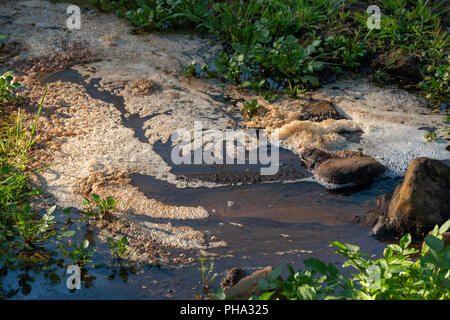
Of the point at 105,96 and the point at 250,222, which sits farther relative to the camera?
the point at 105,96

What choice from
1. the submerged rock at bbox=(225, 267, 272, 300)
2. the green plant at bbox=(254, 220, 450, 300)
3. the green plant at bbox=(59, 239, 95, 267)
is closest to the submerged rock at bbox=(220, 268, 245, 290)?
the submerged rock at bbox=(225, 267, 272, 300)

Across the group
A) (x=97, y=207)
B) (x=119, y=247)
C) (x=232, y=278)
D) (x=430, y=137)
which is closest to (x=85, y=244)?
(x=119, y=247)

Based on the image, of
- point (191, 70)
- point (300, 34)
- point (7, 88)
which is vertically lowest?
point (7, 88)

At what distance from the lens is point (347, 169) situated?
3.55m

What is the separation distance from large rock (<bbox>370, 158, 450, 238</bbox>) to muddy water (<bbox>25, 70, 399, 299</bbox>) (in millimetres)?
164

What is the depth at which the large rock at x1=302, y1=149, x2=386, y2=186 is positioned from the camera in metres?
3.55

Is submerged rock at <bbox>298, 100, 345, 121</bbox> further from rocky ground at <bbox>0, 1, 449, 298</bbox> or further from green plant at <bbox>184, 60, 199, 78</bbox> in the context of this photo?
green plant at <bbox>184, 60, 199, 78</bbox>

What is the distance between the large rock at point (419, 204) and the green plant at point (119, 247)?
1.59 meters

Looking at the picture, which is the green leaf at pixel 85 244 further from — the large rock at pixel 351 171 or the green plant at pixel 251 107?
the green plant at pixel 251 107

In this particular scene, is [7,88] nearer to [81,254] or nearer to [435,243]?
[81,254]

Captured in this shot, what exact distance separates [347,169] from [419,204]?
64cm

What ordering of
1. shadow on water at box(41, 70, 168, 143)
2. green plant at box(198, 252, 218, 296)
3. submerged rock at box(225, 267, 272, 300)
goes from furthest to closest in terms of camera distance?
shadow on water at box(41, 70, 168, 143), green plant at box(198, 252, 218, 296), submerged rock at box(225, 267, 272, 300)

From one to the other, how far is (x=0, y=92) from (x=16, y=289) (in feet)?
6.93

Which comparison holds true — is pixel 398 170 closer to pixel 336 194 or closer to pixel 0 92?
pixel 336 194
